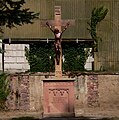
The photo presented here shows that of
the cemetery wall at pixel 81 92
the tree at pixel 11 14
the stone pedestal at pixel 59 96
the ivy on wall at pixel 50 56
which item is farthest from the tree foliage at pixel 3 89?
the ivy on wall at pixel 50 56

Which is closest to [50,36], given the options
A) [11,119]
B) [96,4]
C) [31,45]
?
[31,45]

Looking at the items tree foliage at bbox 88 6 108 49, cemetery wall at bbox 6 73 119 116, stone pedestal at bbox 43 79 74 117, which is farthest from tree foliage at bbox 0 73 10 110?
tree foliage at bbox 88 6 108 49

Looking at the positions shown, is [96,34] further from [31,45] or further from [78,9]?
[31,45]

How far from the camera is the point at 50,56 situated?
30.9 m

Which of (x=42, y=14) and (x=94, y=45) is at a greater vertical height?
(x=42, y=14)

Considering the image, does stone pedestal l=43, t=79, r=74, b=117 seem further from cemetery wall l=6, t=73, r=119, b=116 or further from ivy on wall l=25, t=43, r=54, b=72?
ivy on wall l=25, t=43, r=54, b=72

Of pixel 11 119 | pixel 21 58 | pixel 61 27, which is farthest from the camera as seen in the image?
pixel 21 58

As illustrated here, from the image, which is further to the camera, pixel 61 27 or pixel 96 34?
pixel 96 34

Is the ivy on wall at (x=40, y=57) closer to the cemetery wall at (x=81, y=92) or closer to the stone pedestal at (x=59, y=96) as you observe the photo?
the cemetery wall at (x=81, y=92)

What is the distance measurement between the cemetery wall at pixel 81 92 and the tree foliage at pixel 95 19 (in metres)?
7.66

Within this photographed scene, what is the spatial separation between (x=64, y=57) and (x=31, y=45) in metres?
2.44

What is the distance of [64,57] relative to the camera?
102ft

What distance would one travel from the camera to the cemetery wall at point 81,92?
2341 cm

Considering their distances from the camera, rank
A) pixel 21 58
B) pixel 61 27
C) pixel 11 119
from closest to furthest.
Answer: pixel 61 27, pixel 11 119, pixel 21 58
